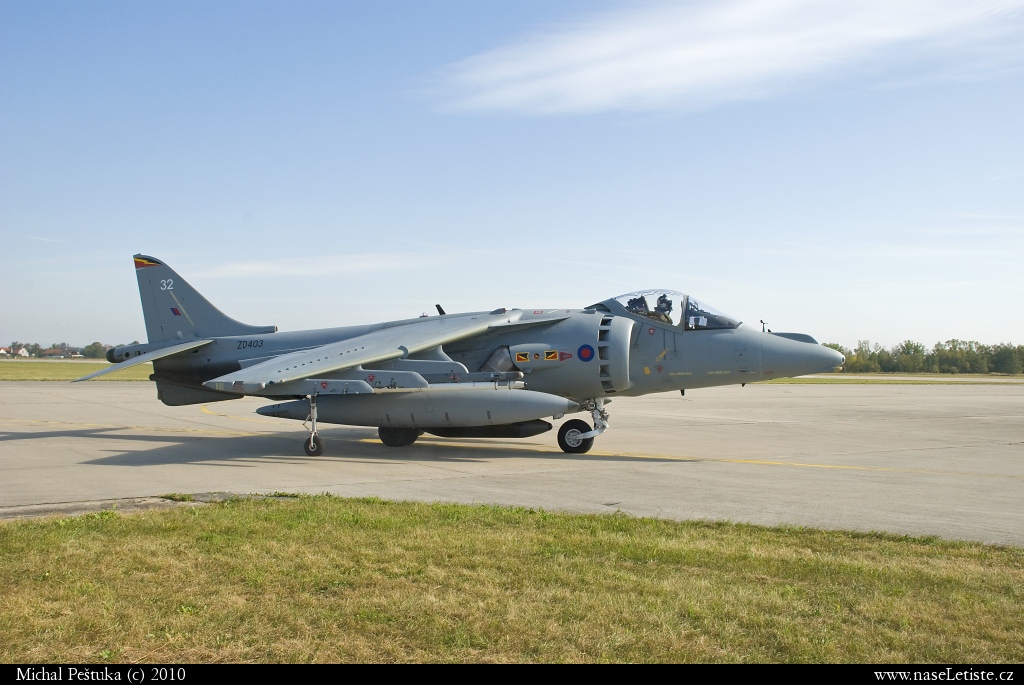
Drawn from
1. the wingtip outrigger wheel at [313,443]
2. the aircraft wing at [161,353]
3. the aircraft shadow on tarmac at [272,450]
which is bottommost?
the aircraft shadow on tarmac at [272,450]

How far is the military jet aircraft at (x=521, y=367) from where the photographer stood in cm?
1455

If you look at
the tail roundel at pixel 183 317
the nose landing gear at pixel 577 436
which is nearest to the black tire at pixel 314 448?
the nose landing gear at pixel 577 436

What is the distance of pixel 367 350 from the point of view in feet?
49.4

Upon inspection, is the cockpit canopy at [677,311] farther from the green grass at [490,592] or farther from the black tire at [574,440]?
the green grass at [490,592]

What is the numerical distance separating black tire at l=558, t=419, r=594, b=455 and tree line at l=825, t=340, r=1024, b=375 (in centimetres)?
7855

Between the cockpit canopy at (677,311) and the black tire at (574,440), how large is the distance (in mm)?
2376

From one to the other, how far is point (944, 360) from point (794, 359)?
276ft

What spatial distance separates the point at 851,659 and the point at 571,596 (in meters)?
1.68

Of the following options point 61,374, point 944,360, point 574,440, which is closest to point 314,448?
point 574,440

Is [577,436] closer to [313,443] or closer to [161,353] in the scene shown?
[313,443]

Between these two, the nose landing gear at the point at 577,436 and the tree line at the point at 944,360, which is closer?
the nose landing gear at the point at 577,436

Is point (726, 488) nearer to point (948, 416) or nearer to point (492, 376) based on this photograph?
point (492, 376)

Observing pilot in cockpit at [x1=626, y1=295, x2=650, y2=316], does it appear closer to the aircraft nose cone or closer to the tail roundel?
the aircraft nose cone

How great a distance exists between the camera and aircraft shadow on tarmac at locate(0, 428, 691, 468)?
13.9 metres
